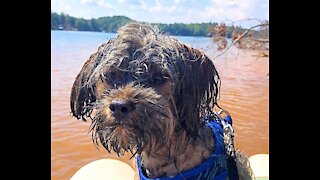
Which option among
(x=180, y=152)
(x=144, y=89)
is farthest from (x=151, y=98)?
(x=180, y=152)

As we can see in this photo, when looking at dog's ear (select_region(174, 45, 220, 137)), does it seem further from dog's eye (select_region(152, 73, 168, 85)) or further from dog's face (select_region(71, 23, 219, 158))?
dog's eye (select_region(152, 73, 168, 85))

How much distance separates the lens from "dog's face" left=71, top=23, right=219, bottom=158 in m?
2.31

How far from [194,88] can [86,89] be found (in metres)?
0.79

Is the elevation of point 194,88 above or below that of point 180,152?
above

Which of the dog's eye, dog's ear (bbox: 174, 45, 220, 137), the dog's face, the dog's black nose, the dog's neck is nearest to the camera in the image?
the dog's black nose

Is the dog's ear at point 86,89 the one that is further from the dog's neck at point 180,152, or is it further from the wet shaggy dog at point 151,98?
the dog's neck at point 180,152

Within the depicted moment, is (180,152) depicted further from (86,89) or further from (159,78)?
(86,89)

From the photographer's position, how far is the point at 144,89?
2352mm

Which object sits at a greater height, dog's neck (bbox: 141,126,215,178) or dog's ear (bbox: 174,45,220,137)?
dog's ear (bbox: 174,45,220,137)

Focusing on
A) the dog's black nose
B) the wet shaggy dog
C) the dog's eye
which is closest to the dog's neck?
the wet shaggy dog

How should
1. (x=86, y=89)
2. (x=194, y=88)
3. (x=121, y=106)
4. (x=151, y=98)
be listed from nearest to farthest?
1. (x=121, y=106)
2. (x=151, y=98)
3. (x=194, y=88)
4. (x=86, y=89)
